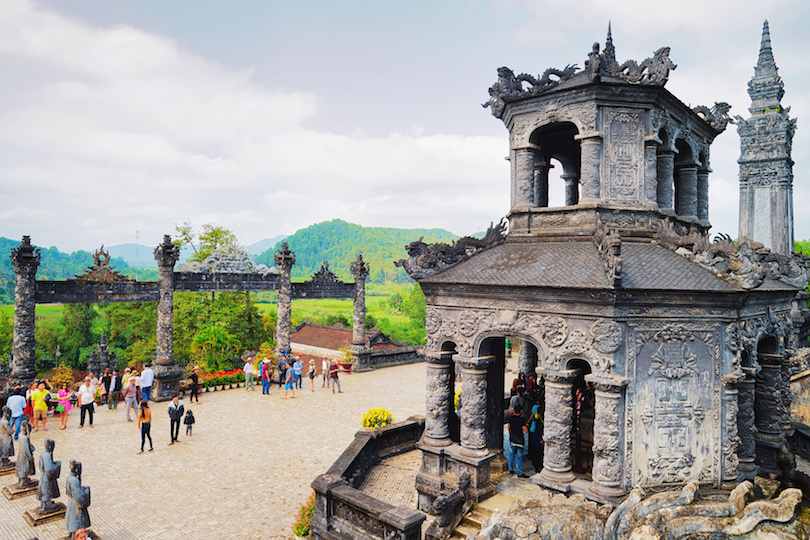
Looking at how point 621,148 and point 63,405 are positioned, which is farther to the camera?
point 63,405

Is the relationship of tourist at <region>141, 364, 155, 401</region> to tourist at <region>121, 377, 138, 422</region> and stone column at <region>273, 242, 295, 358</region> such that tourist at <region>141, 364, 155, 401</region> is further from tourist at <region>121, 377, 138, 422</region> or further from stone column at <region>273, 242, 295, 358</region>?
stone column at <region>273, 242, 295, 358</region>

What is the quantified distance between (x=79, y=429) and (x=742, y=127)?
111ft

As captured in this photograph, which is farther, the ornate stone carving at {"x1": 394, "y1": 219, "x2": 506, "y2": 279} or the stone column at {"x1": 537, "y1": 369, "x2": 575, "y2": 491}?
the ornate stone carving at {"x1": 394, "y1": 219, "x2": 506, "y2": 279}

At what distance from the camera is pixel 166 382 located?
21172 millimetres

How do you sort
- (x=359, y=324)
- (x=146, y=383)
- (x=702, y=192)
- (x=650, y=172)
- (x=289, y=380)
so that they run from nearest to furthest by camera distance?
1. (x=650, y=172)
2. (x=702, y=192)
3. (x=146, y=383)
4. (x=289, y=380)
5. (x=359, y=324)

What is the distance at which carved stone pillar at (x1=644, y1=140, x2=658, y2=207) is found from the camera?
10914mm

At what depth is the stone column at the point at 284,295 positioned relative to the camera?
85.5 ft

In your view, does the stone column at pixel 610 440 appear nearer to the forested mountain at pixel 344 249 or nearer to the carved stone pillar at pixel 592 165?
the carved stone pillar at pixel 592 165

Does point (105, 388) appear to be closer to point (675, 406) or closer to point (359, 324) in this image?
point (359, 324)

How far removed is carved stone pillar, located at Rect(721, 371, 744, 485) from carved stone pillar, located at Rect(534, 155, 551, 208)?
268 inches

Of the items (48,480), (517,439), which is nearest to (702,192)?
(517,439)

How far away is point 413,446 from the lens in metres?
14.7

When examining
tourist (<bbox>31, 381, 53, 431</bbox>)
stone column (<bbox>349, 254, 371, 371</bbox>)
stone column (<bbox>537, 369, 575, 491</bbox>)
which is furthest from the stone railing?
stone column (<bbox>349, 254, 371, 371</bbox>)

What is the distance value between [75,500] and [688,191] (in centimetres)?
1555
